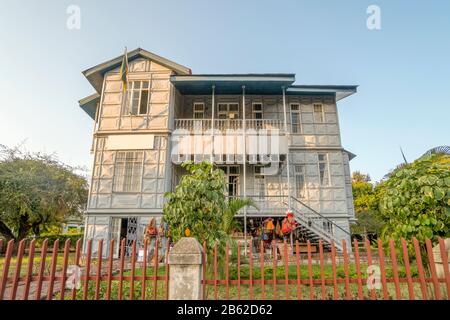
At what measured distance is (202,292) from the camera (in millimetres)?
3348

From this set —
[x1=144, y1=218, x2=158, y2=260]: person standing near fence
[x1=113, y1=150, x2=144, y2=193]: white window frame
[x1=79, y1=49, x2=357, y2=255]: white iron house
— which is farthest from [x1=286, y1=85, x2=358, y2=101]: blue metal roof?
[x1=144, y1=218, x2=158, y2=260]: person standing near fence

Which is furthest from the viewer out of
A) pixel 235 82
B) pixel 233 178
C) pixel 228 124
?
pixel 233 178

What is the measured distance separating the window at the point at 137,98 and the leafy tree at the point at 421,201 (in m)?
12.4

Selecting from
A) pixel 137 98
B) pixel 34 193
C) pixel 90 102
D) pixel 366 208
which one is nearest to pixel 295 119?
pixel 137 98

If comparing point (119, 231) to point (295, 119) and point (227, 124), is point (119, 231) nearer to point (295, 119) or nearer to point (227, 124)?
point (227, 124)

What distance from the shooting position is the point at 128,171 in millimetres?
13242

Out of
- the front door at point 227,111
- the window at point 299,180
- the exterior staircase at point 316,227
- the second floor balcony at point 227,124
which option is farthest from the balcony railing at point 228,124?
the exterior staircase at point 316,227

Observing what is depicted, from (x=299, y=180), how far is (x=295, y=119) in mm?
3663

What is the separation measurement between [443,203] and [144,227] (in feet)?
36.7

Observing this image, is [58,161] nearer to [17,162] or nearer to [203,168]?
[17,162]

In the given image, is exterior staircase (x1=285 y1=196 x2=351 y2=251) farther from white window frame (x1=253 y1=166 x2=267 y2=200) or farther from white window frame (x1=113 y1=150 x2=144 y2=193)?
white window frame (x1=113 y1=150 x2=144 y2=193)

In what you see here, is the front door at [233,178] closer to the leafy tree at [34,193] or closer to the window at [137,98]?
the window at [137,98]

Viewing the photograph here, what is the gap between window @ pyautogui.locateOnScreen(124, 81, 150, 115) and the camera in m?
14.0
